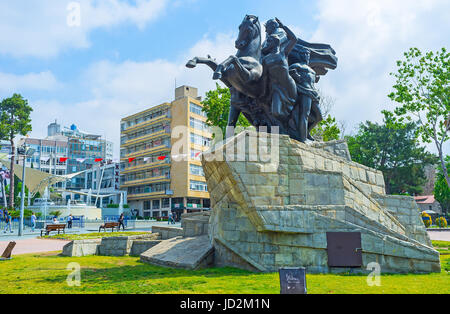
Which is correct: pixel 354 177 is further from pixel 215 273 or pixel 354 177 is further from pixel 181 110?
pixel 181 110

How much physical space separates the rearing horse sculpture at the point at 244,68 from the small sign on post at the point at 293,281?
276 inches

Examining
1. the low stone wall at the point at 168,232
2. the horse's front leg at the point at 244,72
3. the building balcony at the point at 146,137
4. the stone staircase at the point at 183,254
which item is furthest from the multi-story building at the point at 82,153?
the horse's front leg at the point at 244,72

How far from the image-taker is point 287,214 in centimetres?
1036

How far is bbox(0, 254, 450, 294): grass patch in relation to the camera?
7.76 meters

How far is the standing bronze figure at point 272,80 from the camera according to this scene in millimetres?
12805

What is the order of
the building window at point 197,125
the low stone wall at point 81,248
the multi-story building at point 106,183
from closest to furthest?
1. the low stone wall at point 81,248
2. the building window at point 197,125
3. the multi-story building at point 106,183

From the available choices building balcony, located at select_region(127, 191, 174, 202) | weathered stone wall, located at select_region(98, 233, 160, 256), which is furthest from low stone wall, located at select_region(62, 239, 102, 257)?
building balcony, located at select_region(127, 191, 174, 202)

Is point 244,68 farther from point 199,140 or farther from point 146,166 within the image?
point 146,166

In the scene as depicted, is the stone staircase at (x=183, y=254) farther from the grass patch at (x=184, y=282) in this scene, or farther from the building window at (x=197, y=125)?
the building window at (x=197, y=125)

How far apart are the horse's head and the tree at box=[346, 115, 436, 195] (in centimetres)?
4104

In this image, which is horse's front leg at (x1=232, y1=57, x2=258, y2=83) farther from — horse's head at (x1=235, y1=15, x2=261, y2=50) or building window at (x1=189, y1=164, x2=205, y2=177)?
building window at (x1=189, y1=164, x2=205, y2=177)

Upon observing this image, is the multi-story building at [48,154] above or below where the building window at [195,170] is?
above

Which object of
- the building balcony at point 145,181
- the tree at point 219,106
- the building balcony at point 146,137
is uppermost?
the building balcony at point 146,137

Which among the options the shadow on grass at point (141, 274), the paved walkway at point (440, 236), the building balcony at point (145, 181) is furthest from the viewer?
the building balcony at point (145, 181)
